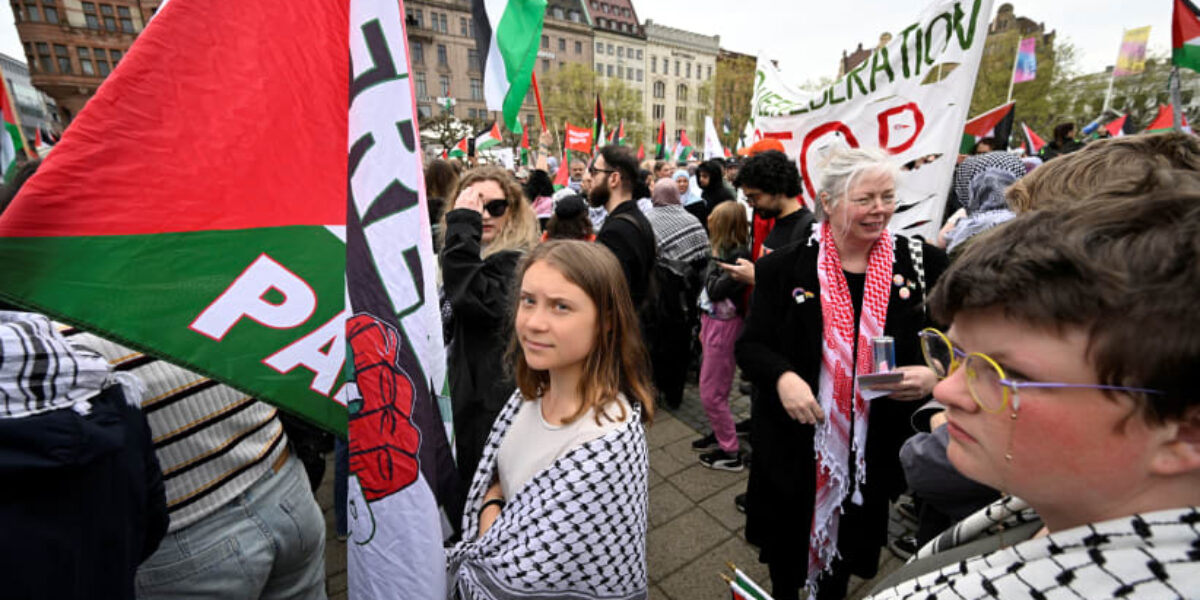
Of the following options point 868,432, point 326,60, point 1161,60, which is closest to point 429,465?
point 326,60

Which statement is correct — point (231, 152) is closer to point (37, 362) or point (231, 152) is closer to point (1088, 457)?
point (37, 362)

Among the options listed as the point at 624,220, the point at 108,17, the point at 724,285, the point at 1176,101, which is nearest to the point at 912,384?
the point at 724,285

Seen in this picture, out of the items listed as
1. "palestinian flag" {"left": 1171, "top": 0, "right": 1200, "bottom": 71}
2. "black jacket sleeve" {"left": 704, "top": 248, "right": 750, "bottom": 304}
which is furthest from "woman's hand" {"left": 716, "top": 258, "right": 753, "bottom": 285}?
"palestinian flag" {"left": 1171, "top": 0, "right": 1200, "bottom": 71}

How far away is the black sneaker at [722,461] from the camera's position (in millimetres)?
3721

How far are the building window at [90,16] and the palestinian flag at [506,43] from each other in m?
55.4

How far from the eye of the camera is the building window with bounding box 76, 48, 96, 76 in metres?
39.0

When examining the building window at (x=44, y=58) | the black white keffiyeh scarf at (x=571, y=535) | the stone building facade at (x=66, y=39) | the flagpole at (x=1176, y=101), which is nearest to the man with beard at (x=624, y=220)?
the black white keffiyeh scarf at (x=571, y=535)

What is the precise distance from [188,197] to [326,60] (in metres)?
0.44

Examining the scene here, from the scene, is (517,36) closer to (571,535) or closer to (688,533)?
(571,535)

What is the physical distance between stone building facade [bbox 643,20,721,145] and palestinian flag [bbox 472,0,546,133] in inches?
2530

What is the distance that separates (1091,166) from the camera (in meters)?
1.51

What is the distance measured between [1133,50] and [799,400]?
80.5 ft

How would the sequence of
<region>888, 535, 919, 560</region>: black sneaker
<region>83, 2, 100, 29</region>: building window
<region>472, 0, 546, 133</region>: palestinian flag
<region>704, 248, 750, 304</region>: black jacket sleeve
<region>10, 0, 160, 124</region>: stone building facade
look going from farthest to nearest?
<region>83, 2, 100, 29</region>: building window < <region>10, 0, 160, 124</region>: stone building facade < <region>704, 248, 750, 304</region>: black jacket sleeve < <region>472, 0, 546, 133</region>: palestinian flag < <region>888, 535, 919, 560</region>: black sneaker

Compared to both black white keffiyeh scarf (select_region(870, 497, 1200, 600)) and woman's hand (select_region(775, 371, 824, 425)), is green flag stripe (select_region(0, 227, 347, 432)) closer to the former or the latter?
black white keffiyeh scarf (select_region(870, 497, 1200, 600))
